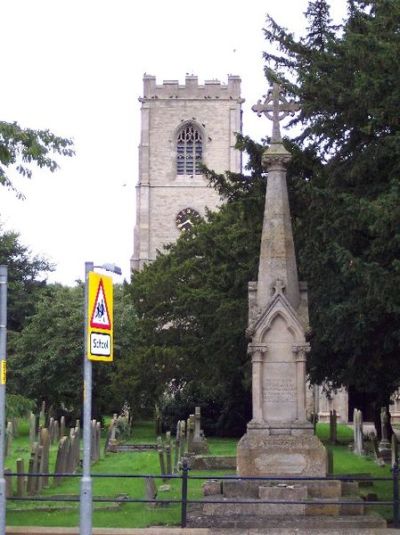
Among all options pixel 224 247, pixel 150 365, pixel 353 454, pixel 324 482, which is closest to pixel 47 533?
pixel 324 482

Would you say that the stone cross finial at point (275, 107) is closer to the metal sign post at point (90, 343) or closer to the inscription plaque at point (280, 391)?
the inscription plaque at point (280, 391)

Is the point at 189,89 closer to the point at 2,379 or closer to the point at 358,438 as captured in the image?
the point at 358,438

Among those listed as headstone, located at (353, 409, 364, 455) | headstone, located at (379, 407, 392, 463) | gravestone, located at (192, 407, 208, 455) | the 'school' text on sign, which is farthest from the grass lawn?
the 'school' text on sign

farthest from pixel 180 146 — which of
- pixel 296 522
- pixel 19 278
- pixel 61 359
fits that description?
pixel 296 522

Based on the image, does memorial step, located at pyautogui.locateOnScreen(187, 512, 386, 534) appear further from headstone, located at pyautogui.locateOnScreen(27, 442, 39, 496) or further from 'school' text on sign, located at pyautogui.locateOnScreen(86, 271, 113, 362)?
headstone, located at pyautogui.locateOnScreen(27, 442, 39, 496)

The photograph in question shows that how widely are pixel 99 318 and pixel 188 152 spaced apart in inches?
2792

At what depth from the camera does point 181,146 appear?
7994 centimetres

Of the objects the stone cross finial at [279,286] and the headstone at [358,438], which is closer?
the stone cross finial at [279,286]

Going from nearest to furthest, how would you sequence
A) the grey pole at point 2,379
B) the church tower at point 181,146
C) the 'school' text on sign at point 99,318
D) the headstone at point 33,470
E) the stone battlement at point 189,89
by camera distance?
the 'school' text on sign at point 99,318
the grey pole at point 2,379
the headstone at point 33,470
the church tower at point 181,146
the stone battlement at point 189,89

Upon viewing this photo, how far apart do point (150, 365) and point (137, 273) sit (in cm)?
1204

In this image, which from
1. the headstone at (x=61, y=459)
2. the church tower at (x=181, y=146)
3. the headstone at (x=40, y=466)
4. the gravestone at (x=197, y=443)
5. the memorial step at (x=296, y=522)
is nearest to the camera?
the memorial step at (x=296, y=522)

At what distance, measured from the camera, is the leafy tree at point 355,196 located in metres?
14.9

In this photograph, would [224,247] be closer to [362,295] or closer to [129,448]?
[129,448]

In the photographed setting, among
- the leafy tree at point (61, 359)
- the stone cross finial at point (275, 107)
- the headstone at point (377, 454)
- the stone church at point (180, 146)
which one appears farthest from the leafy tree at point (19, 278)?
the stone cross finial at point (275, 107)
